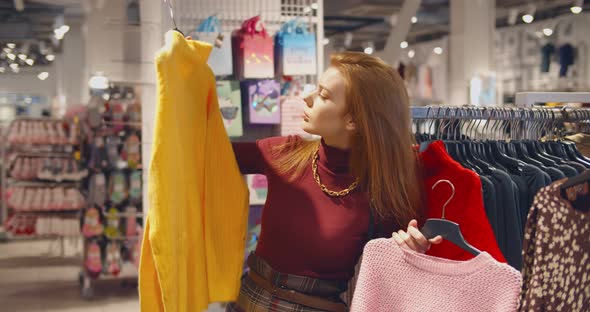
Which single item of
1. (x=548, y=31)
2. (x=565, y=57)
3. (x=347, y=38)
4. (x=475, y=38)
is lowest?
(x=565, y=57)

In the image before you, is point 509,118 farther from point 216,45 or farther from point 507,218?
point 216,45

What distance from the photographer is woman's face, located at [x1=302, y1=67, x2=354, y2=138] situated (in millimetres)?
1721

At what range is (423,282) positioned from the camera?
1479 mm

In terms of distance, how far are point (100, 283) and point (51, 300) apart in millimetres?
628

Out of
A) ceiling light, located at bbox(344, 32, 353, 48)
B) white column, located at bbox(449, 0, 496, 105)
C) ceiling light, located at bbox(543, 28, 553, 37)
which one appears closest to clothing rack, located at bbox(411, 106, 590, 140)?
white column, located at bbox(449, 0, 496, 105)

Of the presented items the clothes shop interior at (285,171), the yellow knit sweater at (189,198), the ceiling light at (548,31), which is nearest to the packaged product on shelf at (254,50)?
the clothes shop interior at (285,171)

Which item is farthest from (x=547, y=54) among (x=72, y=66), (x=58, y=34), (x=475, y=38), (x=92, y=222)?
(x=58, y=34)

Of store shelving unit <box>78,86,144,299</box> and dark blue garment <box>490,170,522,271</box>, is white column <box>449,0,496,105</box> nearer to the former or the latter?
store shelving unit <box>78,86,144,299</box>

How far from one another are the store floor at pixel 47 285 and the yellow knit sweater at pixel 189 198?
6.77 ft

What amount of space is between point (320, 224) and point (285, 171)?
180mm

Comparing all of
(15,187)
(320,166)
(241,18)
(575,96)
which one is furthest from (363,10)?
(320,166)

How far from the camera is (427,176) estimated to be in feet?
5.86

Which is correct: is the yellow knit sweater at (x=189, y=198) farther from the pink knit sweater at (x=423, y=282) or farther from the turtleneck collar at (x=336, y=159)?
the pink knit sweater at (x=423, y=282)

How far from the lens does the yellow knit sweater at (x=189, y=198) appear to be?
1486mm
